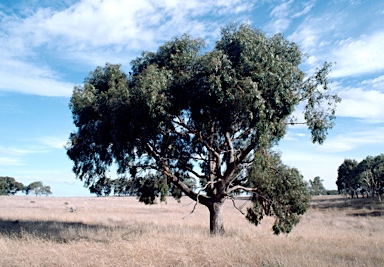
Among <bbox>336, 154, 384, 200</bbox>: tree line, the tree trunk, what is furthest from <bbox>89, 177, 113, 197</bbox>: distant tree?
<bbox>336, 154, 384, 200</bbox>: tree line

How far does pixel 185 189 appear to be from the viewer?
1659 cm

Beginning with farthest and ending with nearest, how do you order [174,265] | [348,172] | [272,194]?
1. [348,172]
2. [272,194]
3. [174,265]

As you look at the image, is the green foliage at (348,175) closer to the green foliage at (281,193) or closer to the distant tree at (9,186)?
the green foliage at (281,193)

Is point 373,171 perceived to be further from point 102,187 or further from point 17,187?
point 17,187

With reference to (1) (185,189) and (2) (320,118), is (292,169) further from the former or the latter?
(1) (185,189)

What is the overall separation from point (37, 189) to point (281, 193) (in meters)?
138

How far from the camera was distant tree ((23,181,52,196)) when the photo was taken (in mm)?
131375

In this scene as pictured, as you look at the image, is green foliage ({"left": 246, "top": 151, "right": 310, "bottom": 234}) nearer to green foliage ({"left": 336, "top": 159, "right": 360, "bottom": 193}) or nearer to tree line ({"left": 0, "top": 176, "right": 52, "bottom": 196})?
green foliage ({"left": 336, "top": 159, "right": 360, "bottom": 193})

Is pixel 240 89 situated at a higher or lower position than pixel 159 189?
higher

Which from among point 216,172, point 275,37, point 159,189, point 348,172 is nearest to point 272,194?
point 216,172

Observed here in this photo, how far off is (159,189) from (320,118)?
9.46m

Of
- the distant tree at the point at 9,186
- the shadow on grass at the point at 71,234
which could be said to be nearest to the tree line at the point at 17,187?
the distant tree at the point at 9,186

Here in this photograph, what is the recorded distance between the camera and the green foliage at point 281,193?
49.8 feet

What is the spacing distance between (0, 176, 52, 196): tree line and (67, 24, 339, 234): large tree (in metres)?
119
